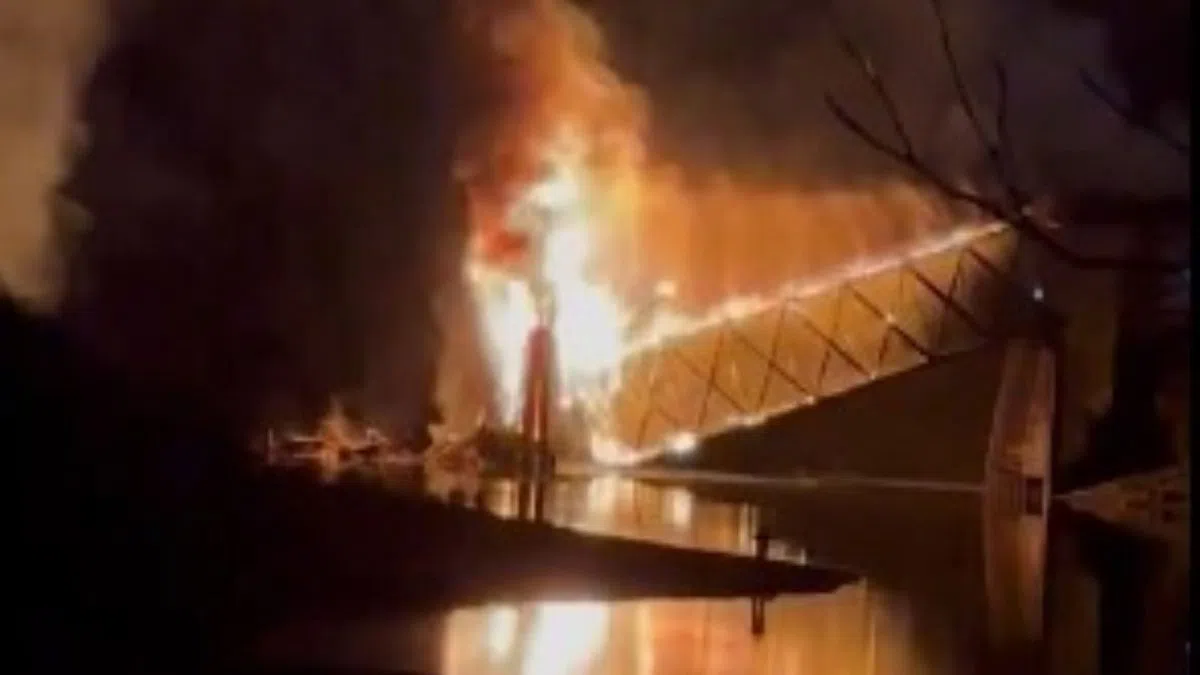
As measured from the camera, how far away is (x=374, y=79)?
128 feet

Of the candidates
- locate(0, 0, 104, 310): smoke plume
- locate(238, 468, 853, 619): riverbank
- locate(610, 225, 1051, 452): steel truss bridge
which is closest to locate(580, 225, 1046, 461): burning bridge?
locate(610, 225, 1051, 452): steel truss bridge

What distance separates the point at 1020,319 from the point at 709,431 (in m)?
6.36

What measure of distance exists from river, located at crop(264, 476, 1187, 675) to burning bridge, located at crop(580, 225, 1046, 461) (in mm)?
6561

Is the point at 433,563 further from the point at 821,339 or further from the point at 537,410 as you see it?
the point at 821,339

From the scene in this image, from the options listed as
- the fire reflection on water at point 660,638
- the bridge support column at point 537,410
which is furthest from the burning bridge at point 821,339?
the fire reflection on water at point 660,638

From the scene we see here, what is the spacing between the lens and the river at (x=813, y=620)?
15.7 metres

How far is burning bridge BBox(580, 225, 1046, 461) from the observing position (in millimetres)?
35562

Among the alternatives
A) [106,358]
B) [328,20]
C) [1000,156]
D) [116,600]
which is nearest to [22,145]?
[106,358]

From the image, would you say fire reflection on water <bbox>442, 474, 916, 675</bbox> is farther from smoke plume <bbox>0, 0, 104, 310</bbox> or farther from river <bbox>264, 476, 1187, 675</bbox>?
smoke plume <bbox>0, 0, 104, 310</bbox>

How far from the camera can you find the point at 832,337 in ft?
124

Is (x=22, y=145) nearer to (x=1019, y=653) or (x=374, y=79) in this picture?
(x=374, y=79)

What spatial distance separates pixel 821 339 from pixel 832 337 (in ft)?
0.64

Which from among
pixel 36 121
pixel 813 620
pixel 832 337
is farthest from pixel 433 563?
pixel 832 337

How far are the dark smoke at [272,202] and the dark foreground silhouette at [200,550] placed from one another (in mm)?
11957
